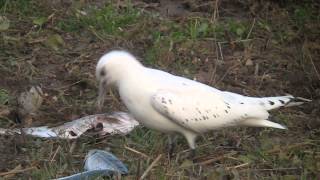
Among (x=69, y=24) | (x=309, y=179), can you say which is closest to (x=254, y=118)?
(x=309, y=179)

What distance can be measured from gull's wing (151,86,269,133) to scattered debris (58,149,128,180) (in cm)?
41

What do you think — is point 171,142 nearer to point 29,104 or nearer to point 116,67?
point 116,67

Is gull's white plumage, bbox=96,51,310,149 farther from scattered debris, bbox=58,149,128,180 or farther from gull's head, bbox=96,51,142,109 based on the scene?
scattered debris, bbox=58,149,128,180

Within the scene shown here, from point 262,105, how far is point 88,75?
1.85 metres

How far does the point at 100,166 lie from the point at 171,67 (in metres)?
2.05

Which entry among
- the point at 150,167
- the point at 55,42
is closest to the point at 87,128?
the point at 150,167

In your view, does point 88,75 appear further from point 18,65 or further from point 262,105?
point 262,105

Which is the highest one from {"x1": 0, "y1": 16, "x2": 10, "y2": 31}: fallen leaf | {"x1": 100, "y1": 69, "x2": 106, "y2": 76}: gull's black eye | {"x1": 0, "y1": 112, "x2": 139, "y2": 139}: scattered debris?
{"x1": 100, "y1": 69, "x2": 106, "y2": 76}: gull's black eye

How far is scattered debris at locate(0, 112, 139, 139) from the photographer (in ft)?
17.8

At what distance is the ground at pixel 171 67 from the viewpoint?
16.7 ft

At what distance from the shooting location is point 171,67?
6.72 m

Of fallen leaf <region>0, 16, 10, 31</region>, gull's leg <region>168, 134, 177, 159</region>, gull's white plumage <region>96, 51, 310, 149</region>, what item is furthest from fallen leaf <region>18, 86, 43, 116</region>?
fallen leaf <region>0, 16, 10, 31</region>

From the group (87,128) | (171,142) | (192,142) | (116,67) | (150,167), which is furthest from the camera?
(87,128)

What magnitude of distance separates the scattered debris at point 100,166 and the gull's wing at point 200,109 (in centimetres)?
41
